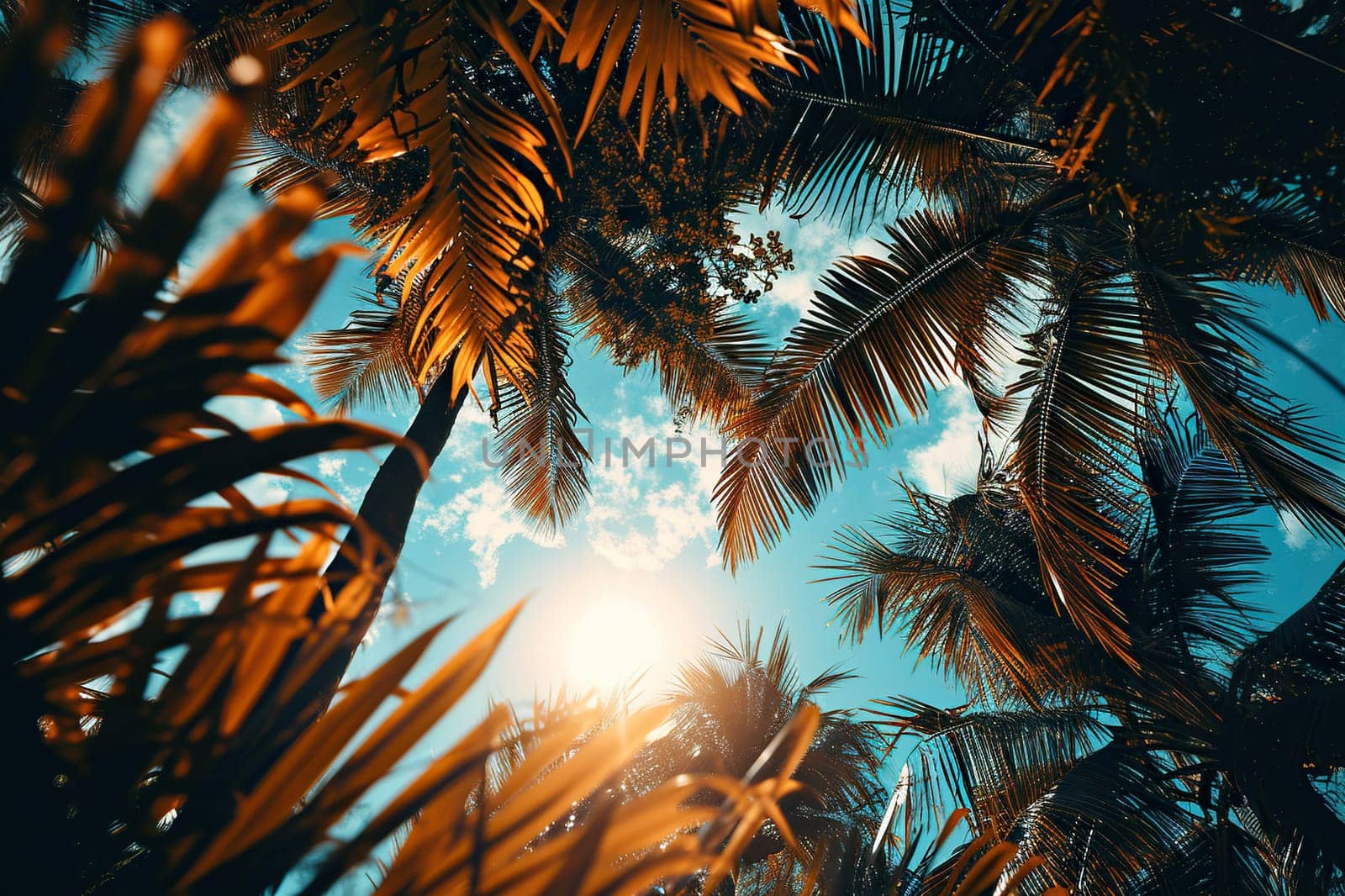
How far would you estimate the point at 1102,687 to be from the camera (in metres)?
4.33

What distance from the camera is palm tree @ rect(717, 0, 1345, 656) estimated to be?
2215 mm

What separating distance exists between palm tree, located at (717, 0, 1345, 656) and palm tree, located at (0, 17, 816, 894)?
2498 mm

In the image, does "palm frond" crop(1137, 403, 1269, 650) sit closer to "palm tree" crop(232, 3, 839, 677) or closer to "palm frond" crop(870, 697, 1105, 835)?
"palm frond" crop(870, 697, 1105, 835)

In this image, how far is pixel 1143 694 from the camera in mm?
3662

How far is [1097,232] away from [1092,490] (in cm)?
158

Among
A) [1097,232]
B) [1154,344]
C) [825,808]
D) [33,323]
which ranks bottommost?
[825,808]

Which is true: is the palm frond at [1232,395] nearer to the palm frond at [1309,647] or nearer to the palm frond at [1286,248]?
the palm frond at [1286,248]

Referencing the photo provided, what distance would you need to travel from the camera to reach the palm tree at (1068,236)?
221cm

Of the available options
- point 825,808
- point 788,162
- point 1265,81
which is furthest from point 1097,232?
point 825,808

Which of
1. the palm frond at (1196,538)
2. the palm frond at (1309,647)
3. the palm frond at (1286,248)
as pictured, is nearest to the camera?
the palm frond at (1286,248)

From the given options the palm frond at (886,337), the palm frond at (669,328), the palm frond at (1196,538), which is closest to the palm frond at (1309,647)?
the palm frond at (1196,538)

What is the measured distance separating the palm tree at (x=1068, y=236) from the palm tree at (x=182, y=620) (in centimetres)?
250

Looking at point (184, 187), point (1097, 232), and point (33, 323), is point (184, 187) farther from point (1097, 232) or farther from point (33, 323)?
point (1097, 232)

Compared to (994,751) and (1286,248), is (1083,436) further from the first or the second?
(994,751)
